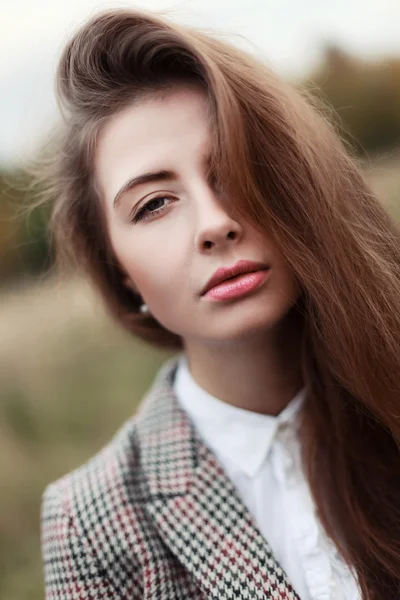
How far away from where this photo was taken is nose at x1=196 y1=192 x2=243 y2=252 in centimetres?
106

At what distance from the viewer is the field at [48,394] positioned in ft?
7.20

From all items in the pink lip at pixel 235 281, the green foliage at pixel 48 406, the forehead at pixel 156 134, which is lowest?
the green foliage at pixel 48 406

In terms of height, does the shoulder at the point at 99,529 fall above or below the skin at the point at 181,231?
below

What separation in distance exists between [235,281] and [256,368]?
0.92 ft

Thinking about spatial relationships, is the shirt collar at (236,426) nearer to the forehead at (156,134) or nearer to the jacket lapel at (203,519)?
the jacket lapel at (203,519)

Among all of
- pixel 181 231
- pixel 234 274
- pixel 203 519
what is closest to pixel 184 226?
pixel 181 231

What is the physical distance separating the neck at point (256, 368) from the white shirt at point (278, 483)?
2 cm

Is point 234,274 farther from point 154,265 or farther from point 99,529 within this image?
point 99,529

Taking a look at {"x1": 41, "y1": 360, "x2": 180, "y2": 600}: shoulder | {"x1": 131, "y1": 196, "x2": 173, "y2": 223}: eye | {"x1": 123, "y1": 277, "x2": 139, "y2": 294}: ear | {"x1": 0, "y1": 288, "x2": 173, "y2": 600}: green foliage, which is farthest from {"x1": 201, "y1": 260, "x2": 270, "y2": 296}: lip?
{"x1": 0, "y1": 288, "x2": 173, "y2": 600}: green foliage

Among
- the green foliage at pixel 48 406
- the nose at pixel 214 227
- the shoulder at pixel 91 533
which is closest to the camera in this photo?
the nose at pixel 214 227

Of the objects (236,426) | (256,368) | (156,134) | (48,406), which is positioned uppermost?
(156,134)

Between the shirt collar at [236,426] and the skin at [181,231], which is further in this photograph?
the shirt collar at [236,426]

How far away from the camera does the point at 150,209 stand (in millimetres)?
1161

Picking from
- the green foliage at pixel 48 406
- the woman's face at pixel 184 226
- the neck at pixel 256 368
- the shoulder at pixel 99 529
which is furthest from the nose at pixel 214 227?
the green foliage at pixel 48 406
